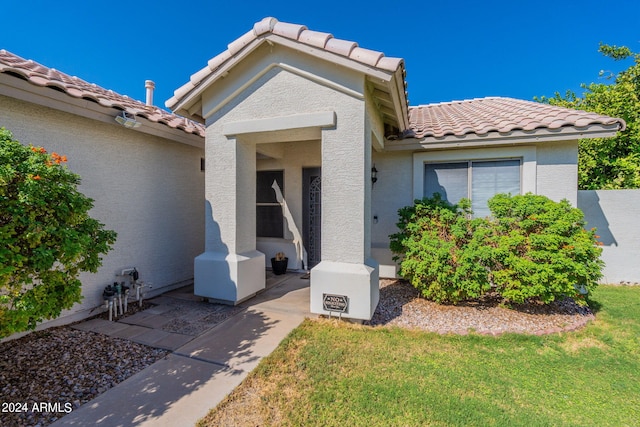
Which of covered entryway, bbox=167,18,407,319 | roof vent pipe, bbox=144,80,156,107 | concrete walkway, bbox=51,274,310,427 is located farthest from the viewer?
roof vent pipe, bbox=144,80,156,107

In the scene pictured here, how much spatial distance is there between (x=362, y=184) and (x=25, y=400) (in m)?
6.08

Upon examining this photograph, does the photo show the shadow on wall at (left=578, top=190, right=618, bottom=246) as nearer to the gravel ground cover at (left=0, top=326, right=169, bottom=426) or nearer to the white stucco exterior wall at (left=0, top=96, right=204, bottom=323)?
the gravel ground cover at (left=0, top=326, right=169, bottom=426)

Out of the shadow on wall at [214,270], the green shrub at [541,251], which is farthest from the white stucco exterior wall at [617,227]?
the shadow on wall at [214,270]

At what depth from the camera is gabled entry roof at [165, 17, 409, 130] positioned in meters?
5.45

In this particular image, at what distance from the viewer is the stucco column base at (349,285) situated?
18.4 ft

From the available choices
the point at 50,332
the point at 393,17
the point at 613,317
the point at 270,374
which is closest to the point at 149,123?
the point at 50,332

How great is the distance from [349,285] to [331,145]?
10.1 ft

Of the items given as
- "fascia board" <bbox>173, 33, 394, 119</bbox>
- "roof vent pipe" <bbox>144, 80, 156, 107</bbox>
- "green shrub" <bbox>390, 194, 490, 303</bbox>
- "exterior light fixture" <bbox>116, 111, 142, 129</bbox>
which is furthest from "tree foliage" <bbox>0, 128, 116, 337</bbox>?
"roof vent pipe" <bbox>144, 80, 156, 107</bbox>

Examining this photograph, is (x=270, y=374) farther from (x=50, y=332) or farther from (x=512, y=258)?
(x=512, y=258)

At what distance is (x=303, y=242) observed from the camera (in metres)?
10.4

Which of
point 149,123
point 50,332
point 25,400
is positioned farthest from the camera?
point 149,123

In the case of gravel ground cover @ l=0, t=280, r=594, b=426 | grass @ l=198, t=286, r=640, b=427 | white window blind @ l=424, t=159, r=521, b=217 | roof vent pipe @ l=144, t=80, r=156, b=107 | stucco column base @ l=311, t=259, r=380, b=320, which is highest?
roof vent pipe @ l=144, t=80, r=156, b=107

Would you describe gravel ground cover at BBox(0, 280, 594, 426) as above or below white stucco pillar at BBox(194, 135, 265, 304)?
below

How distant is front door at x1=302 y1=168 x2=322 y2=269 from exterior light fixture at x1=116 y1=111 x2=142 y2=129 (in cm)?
544
